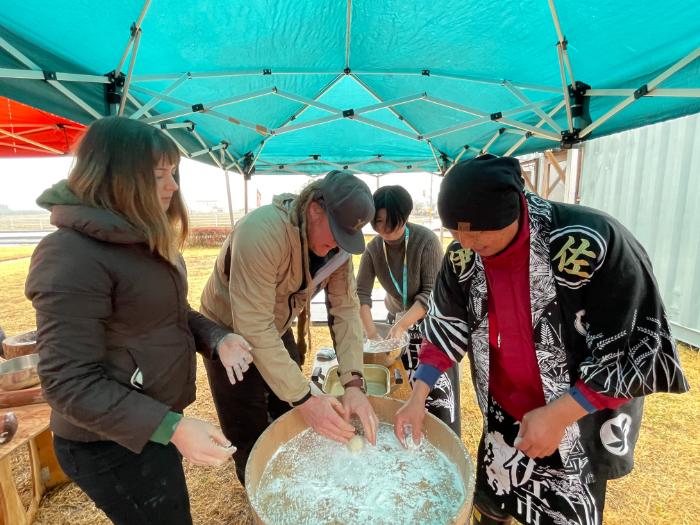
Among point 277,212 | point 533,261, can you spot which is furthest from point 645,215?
point 277,212

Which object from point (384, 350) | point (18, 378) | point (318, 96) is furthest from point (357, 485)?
point (318, 96)

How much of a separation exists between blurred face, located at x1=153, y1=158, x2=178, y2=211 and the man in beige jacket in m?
0.29

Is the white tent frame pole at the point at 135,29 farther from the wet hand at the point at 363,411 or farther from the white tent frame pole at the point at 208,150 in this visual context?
the wet hand at the point at 363,411

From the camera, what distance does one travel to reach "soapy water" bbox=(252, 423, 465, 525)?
2.75 ft

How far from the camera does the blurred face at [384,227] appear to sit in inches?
76.9

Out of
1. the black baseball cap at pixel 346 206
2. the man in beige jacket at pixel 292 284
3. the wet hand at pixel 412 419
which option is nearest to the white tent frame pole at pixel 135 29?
the man in beige jacket at pixel 292 284

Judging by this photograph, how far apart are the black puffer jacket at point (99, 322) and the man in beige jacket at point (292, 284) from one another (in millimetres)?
328

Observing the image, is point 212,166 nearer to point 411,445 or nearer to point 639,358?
point 411,445

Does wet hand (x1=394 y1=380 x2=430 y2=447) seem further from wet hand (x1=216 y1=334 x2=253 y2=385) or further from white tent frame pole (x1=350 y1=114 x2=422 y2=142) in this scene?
white tent frame pole (x1=350 y1=114 x2=422 y2=142)

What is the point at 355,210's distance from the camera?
46.7 inches

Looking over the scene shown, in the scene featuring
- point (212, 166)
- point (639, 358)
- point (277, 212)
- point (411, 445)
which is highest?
point (212, 166)

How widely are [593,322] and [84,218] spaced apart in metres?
1.19

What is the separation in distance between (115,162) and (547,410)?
1.20 meters

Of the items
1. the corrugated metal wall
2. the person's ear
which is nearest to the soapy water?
the person's ear
